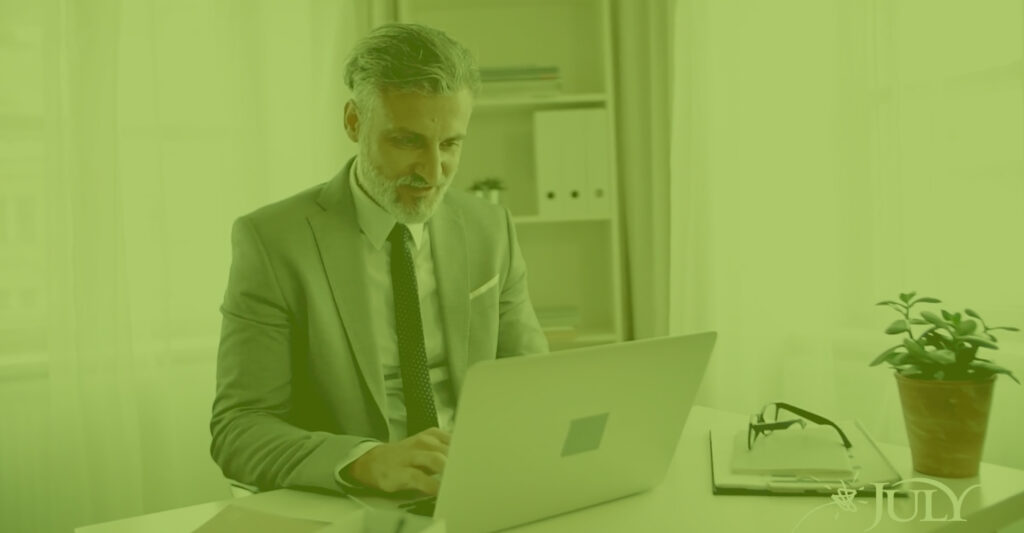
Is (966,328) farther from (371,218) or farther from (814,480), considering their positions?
(371,218)

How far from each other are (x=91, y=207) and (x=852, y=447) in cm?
209

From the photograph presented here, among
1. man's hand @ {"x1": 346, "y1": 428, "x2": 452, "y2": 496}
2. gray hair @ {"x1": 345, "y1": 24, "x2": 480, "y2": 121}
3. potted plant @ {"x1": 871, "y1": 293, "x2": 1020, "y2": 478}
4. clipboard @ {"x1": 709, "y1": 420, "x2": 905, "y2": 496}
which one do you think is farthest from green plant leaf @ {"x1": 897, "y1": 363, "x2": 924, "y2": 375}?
gray hair @ {"x1": 345, "y1": 24, "x2": 480, "y2": 121}

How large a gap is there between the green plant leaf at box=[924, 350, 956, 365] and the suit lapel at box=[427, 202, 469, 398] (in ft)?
2.67

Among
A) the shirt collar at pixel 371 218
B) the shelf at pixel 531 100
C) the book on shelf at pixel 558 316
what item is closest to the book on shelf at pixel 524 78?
the shelf at pixel 531 100

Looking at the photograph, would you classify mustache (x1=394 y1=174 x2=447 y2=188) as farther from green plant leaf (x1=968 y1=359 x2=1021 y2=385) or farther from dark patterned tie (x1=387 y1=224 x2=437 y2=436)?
green plant leaf (x1=968 y1=359 x2=1021 y2=385)

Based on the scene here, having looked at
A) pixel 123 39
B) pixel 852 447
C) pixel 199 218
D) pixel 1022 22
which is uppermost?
pixel 123 39

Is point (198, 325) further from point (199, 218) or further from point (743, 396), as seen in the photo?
point (743, 396)

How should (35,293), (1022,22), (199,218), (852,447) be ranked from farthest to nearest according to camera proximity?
(199,218), (35,293), (1022,22), (852,447)

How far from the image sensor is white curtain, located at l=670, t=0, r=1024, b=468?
2049 mm

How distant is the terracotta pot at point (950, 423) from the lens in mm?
1229

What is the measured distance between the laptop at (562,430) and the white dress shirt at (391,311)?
0.47m

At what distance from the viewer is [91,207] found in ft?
8.41

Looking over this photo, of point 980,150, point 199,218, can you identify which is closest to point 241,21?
point 199,218

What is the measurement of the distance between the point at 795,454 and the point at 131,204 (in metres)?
2.05
